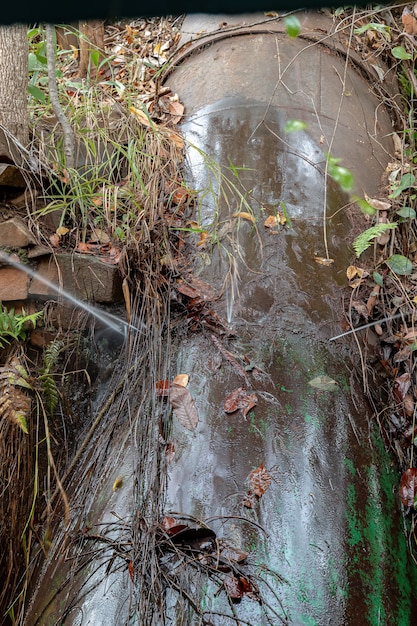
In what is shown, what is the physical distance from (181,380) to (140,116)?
4.85ft

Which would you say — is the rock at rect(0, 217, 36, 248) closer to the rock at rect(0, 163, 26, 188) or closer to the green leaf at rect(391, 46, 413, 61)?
the rock at rect(0, 163, 26, 188)

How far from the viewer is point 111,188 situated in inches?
111

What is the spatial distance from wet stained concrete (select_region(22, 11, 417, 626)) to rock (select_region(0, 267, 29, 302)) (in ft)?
2.29

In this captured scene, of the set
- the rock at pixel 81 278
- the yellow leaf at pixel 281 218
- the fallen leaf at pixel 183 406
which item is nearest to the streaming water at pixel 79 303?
the rock at pixel 81 278

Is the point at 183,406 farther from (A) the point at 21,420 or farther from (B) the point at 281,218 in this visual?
(B) the point at 281,218

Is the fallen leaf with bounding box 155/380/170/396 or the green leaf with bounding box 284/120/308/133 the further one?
the green leaf with bounding box 284/120/308/133

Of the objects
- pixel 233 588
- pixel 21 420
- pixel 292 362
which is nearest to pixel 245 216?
pixel 292 362

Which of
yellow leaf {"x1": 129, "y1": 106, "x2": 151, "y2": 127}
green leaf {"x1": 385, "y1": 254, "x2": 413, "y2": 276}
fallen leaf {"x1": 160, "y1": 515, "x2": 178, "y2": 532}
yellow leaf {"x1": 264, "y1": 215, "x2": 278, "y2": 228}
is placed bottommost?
fallen leaf {"x1": 160, "y1": 515, "x2": 178, "y2": 532}

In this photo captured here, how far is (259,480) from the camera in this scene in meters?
1.98

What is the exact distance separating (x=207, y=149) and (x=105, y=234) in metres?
0.62

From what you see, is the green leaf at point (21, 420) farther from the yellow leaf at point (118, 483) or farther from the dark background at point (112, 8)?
the dark background at point (112, 8)

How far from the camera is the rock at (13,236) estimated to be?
8.61 feet

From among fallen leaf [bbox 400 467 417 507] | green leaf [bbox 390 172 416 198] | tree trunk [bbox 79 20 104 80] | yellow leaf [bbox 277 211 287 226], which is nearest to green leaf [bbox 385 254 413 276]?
green leaf [bbox 390 172 416 198]

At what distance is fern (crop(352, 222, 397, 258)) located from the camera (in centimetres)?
266
